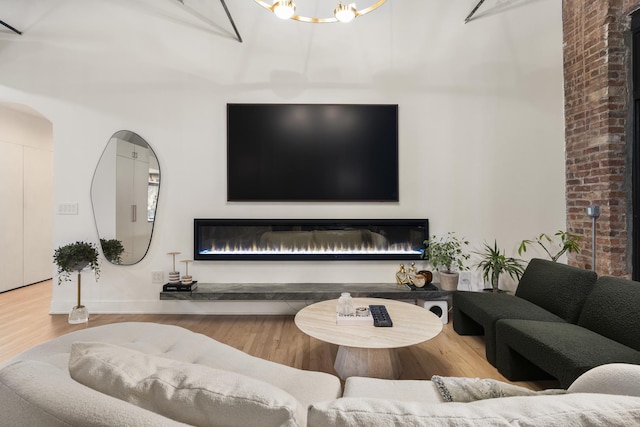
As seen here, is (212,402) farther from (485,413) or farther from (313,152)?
(313,152)

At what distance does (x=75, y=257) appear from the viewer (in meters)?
3.18

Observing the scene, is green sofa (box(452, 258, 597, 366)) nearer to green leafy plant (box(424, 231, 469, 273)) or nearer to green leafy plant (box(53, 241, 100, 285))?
green leafy plant (box(424, 231, 469, 273))

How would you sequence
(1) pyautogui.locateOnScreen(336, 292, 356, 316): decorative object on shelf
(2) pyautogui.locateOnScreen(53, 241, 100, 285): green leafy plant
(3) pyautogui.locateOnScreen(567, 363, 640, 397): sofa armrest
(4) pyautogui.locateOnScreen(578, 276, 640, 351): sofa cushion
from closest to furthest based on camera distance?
(3) pyautogui.locateOnScreen(567, 363, 640, 397): sofa armrest → (4) pyautogui.locateOnScreen(578, 276, 640, 351): sofa cushion → (1) pyautogui.locateOnScreen(336, 292, 356, 316): decorative object on shelf → (2) pyautogui.locateOnScreen(53, 241, 100, 285): green leafy plant

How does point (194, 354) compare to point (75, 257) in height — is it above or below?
below

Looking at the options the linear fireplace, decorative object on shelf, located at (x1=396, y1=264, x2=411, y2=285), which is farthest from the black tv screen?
decorative object on shelf, located at (x1=396, y1=264, x2=411, y2=285)

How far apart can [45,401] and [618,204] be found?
172 inches

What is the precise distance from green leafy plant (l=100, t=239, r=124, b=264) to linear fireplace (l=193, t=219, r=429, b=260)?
845 millimetres

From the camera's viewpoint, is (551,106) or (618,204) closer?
(618,204)

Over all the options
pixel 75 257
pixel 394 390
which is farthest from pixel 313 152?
pixel 394 390

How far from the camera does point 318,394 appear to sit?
4.08ft

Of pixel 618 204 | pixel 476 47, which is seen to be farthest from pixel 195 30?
pixel 618 204

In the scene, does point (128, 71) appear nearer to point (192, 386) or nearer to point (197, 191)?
point (197, 191)

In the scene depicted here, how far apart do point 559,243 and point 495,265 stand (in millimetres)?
968

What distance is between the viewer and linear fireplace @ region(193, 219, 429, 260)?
3559 mm
